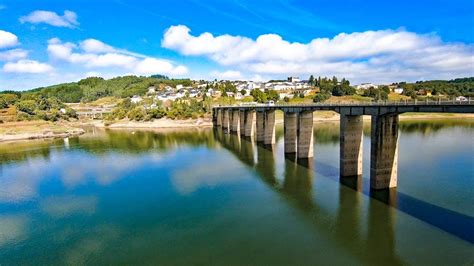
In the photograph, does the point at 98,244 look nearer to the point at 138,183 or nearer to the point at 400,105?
the point at 138,183

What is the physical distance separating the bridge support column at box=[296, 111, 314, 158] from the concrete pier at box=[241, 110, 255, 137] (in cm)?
3673

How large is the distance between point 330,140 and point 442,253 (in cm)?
5941

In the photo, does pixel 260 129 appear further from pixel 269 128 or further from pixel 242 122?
pixel 242 122

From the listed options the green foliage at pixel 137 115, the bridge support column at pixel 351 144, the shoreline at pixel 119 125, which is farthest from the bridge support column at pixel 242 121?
the green foliage at pixel 137 115

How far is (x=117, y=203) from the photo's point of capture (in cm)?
3734

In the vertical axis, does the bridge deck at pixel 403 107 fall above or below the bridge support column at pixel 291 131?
above

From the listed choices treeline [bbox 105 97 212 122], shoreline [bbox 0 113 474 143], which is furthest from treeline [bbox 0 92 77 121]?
treeline [bbox 105 97 212 122]

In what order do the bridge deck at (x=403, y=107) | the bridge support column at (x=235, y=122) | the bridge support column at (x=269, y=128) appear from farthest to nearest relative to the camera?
the bridge support column at (x=235, y=122) < the bridge support column at (x=269, y=128) < the bridge deck at (x=403, y=107)

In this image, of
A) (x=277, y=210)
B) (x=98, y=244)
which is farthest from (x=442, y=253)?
(x=98, y=244)

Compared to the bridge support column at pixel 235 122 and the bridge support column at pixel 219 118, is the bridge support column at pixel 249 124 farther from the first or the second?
the bridge support column at pixel 219 118

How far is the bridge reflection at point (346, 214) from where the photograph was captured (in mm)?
24453

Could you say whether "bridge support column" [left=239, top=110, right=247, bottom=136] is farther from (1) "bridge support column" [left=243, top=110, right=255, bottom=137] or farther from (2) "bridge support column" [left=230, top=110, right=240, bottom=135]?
(2) "bridge support column" [left=230, top=110, right=240, bottom=135]

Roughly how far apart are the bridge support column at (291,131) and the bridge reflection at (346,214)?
9267mm

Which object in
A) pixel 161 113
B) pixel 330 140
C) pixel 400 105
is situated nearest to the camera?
pixel 400 105
